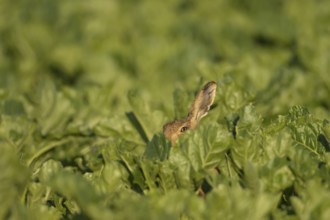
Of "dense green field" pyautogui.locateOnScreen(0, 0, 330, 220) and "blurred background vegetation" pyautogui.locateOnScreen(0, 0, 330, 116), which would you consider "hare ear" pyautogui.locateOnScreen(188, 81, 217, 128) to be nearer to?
"dense green field" pyautogui.locateOnScreen(0, 0, 330, 220)

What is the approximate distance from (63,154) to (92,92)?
3.44 feet

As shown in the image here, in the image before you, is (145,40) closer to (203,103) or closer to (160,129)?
(160,129)

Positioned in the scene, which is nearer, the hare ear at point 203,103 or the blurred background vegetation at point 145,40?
the hare ear at point 203,103

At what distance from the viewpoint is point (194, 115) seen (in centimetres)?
310

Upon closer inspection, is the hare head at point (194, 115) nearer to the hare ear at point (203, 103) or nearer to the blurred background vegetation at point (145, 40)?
the hare ear at point (203, 103)

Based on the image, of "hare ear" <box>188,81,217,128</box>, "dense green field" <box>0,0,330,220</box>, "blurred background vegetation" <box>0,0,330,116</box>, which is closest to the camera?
"dense green field" <box>0,0,330,220</box>

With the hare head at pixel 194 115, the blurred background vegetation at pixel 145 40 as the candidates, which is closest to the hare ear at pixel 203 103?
the hare head at pixel 194 115

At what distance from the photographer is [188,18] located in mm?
8938

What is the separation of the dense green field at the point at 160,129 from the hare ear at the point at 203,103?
12 centimetres

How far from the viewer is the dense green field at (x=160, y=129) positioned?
2490 mm

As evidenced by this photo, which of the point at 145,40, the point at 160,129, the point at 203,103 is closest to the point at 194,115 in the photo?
the point at 203,103

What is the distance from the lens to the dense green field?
8.17ft

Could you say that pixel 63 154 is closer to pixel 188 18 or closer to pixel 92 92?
pixel 92 92

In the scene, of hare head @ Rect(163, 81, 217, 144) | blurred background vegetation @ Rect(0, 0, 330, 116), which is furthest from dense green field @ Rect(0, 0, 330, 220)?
hare head @ Rect(163, 81, 217, 144)
